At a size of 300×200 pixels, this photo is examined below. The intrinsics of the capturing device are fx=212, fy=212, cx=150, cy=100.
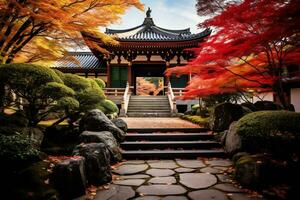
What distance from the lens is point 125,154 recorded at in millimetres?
6027

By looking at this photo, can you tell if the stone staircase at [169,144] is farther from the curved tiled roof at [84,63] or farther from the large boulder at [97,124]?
the curved tiled roof at [84,63]

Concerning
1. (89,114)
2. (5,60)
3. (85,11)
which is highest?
(85,11)

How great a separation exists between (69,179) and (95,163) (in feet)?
2.45

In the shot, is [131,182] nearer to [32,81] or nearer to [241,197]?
[241,197]

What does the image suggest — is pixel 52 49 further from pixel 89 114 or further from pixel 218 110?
pixel 218 110

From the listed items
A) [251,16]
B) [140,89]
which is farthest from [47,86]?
[140,89]

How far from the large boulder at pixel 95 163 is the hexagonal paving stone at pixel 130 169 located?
1.89 ft

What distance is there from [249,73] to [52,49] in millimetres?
8560

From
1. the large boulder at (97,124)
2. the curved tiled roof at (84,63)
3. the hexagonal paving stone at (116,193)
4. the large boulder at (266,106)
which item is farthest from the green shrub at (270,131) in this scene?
the curved tiled roof at (84,63)

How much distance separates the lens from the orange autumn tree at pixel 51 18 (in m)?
6.24

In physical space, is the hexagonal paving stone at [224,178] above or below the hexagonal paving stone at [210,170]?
below

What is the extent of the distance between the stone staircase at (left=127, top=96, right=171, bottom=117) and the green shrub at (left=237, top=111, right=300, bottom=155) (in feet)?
31.9

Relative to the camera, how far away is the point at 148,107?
16172mm

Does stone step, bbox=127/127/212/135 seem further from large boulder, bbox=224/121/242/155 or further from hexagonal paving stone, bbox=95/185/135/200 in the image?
hexagonal paving stone, bbox=95/185/135/200
